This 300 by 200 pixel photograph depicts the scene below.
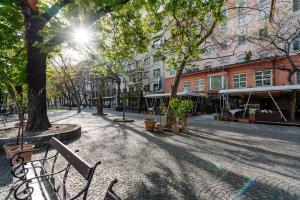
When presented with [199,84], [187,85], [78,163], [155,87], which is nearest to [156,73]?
[155,87]

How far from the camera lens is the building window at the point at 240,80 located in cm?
2681

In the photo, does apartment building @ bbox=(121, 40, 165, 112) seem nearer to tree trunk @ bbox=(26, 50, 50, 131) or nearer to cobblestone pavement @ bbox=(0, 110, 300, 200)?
tree trunk @ bbox=(26, 50, 50, 131)

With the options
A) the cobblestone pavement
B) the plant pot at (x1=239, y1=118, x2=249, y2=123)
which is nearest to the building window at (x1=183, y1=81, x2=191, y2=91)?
the plant pot at (x1=239, y1=118, x2=249, y2=123)

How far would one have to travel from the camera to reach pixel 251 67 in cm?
2584

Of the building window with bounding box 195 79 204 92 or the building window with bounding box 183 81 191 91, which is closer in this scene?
the building window with bounding box 195 79 204 92

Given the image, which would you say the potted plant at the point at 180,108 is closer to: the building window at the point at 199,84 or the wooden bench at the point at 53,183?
the wooden bench at the point at 53,183

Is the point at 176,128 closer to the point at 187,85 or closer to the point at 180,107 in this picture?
the point at 180,107

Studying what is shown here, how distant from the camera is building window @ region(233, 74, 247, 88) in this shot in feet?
88.0

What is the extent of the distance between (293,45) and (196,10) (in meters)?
19.8

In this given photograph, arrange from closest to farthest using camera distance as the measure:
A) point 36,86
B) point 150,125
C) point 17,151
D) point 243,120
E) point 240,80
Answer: point 17,151, point 36,86, point 150,125, point 243,120, point 240,80

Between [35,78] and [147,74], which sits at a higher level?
[147,74]

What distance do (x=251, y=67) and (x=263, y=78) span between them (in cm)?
191

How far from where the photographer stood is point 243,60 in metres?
27.5

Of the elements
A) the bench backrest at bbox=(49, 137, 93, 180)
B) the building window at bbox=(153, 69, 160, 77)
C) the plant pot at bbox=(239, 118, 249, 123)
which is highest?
the building window at bbox=(153, 69, 160, 77)
